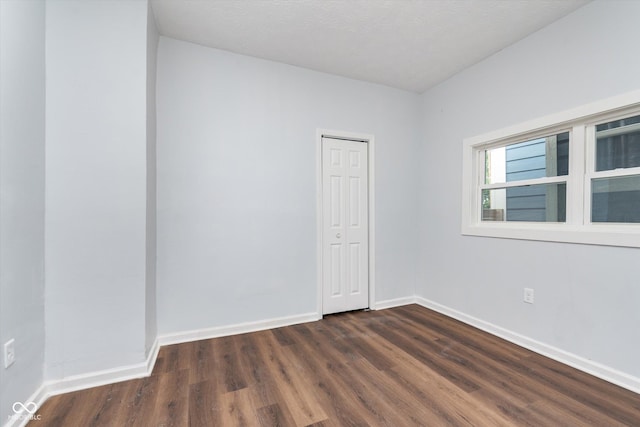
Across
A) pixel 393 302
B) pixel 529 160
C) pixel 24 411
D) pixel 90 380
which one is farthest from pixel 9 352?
pixel 529 160

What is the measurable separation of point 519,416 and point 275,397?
1.41 m

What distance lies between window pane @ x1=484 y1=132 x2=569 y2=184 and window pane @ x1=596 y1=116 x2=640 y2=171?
0.20 metres

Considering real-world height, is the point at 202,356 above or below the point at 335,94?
below

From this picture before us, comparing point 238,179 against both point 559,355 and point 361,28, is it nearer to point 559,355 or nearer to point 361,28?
point 361,28

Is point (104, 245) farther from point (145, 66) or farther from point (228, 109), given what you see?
point (228, 109)

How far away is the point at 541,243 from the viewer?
2.28 metres

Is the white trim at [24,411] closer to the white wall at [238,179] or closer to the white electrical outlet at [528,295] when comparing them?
the white wall at [238,179]

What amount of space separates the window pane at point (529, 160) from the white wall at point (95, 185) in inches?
125

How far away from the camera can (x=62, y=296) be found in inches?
69.3

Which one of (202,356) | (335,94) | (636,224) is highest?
(335,94)

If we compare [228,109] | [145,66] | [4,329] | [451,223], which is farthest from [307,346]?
[145,66]

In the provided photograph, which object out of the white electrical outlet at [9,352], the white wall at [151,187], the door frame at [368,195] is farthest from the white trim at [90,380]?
the door frame at [368,195]

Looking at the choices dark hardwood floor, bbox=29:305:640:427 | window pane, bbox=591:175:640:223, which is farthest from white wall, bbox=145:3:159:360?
window pane, bbox=591:175:640:223

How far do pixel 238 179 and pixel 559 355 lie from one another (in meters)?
3.07
